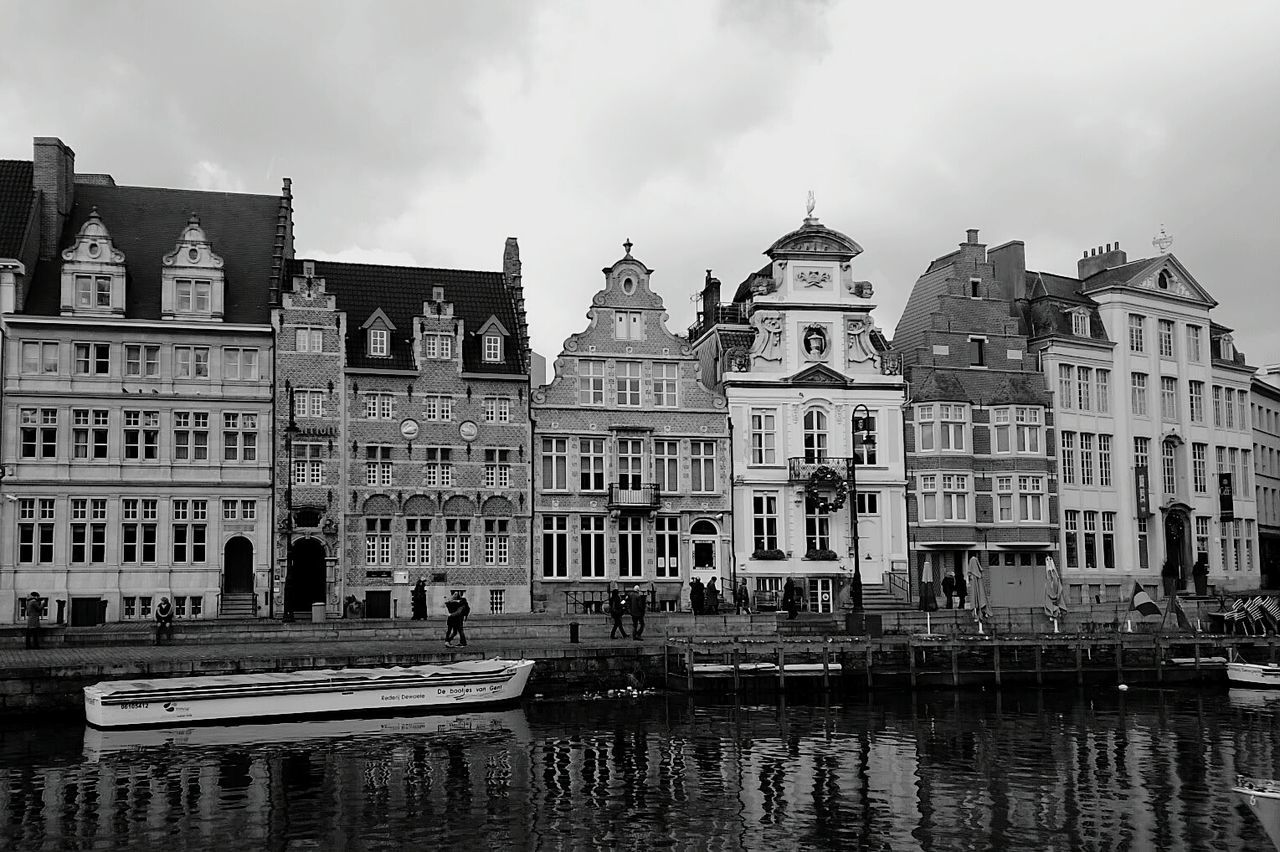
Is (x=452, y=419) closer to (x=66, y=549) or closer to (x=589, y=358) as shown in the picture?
(x=589, y=358)

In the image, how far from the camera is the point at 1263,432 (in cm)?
6588

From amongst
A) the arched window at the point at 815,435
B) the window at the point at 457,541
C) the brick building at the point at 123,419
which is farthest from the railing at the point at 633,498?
the brick building at the point at 123,419

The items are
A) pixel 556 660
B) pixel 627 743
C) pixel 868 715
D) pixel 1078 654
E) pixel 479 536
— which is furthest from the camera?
pixel 479 536

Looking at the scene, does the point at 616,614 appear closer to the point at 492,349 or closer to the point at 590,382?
the point at 590,382

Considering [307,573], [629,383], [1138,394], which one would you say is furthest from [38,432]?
[1138,394]

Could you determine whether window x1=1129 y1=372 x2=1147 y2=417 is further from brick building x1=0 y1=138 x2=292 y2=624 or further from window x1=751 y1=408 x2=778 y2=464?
brick building x1=0 y1=138 x2=292 y2=624

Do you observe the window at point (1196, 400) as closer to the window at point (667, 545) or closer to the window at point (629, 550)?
the window at point (667, 545)

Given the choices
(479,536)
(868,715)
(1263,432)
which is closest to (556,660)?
(868,715)

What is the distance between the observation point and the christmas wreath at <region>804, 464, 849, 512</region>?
48844 mm

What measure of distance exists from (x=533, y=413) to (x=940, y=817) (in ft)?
97.2

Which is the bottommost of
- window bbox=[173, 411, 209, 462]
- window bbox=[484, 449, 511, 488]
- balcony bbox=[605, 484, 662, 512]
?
balcony bbox=[605, 484, 662, 512]

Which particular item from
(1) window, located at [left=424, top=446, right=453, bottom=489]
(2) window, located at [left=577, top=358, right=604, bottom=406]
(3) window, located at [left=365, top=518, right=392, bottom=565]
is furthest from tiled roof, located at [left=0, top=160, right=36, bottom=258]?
(2) window, located at [left=577, top=358, right=604, bottom=406]

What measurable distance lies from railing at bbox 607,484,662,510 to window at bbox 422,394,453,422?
20.2ft

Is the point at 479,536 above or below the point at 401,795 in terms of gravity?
above
